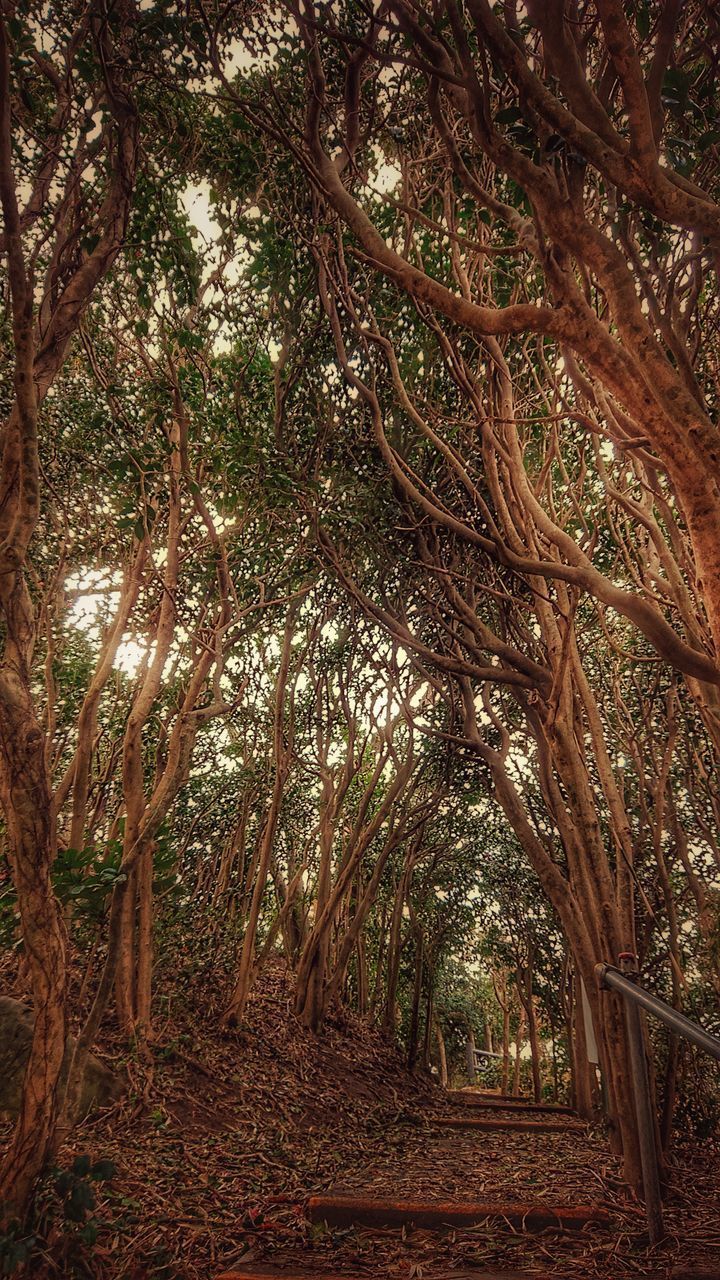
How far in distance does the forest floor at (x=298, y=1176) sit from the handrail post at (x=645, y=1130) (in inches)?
4.4

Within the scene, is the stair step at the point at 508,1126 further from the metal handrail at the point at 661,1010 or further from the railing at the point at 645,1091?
the metal handrail at the point at 661,1010

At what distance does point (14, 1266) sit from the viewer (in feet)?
7.61

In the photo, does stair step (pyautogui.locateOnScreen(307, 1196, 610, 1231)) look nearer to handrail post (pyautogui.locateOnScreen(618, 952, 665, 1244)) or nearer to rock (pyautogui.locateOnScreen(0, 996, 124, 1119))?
handrail post (pyautogui.locateOnScreen(618, 952, 665, 1244))

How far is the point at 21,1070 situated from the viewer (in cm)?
448

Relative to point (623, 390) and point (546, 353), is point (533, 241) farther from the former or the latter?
point (546, 353)

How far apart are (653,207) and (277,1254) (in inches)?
191

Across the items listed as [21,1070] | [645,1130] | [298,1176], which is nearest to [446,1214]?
[645,1130]

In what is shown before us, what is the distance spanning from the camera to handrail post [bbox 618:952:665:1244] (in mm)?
2887

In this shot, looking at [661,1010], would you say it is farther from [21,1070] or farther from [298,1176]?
[21,1070]

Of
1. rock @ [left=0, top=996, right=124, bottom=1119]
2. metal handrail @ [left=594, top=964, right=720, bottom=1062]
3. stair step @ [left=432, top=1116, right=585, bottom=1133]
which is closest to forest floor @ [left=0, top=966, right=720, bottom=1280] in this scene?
rock @ [left=0, top=996, right=124, bottom=1119]

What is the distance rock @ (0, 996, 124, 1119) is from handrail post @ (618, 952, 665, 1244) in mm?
3733

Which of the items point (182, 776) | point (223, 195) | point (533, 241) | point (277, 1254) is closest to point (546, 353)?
point (533, 241)

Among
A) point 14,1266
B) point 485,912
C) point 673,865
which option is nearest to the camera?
point 14,1266

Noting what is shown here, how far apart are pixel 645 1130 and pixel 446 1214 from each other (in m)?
1.12
